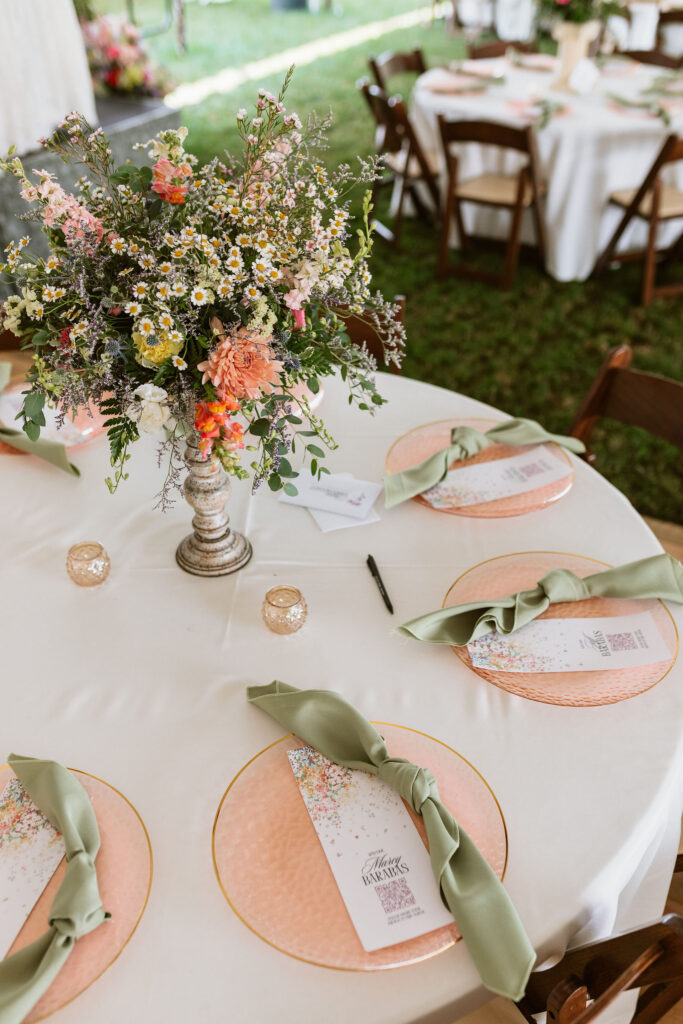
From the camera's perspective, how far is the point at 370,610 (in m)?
1.29

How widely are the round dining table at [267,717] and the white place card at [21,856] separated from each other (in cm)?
8

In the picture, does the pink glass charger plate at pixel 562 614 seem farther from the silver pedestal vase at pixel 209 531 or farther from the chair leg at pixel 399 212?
the chair leg at pixel 399 212

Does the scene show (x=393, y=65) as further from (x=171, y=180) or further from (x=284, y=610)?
(x=284, y=610)

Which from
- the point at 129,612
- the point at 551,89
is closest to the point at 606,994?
the point at 129,612

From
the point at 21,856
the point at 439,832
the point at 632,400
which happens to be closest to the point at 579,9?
the point at 632,400

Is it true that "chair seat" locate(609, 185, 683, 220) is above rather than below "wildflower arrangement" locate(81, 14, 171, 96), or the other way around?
below

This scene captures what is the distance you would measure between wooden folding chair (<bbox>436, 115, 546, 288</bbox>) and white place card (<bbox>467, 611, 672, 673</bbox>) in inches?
115

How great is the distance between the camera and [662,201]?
3842 mm

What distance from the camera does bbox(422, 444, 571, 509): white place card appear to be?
1.51 m

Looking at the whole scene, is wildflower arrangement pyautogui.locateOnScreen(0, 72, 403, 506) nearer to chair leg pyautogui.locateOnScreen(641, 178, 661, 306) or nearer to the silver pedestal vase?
the silver pedestal vase

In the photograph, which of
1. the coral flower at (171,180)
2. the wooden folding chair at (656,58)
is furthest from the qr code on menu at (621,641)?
the wooden folding chair at (656,58)

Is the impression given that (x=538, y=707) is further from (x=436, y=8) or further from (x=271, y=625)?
(x=436, y=8)

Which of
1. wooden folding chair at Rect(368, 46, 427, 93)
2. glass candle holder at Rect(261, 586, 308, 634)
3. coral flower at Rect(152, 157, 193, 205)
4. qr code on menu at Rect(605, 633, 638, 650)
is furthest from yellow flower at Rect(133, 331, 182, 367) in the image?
wooden folding chair at Rect(368, 46, 427, 93)

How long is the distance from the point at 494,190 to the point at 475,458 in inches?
111
